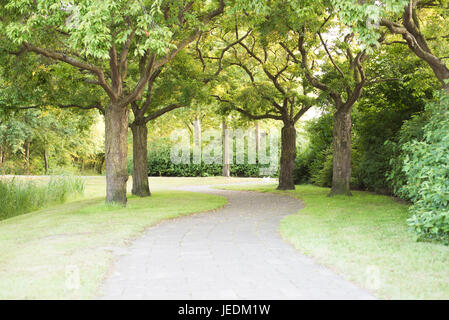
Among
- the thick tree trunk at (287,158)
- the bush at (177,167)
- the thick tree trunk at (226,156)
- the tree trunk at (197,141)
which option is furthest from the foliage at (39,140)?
the thick tree trunk at (287,158)

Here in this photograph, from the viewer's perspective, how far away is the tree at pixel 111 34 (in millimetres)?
8914

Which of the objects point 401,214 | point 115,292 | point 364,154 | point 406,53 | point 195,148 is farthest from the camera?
point 195,148

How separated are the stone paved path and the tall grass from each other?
11.2m

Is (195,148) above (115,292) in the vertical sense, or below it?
above

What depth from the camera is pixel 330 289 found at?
470 centimetres

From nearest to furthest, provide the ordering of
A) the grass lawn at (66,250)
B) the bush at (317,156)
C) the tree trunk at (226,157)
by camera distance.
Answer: the grass lawn at (66,250) < the bush at (317,156) < the tree trunk at (226,157)

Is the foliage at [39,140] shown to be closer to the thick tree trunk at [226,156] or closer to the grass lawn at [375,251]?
the thick tree trunk at [226,156]

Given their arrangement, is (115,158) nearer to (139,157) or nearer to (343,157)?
(139,157)

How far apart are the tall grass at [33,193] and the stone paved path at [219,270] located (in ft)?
36.7

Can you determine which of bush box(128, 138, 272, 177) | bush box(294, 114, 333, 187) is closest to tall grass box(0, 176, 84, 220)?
bush box(294, 114, 333, 187)

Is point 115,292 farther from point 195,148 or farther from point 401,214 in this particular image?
point 195,148

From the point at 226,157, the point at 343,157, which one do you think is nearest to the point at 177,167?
the point at 226,157
